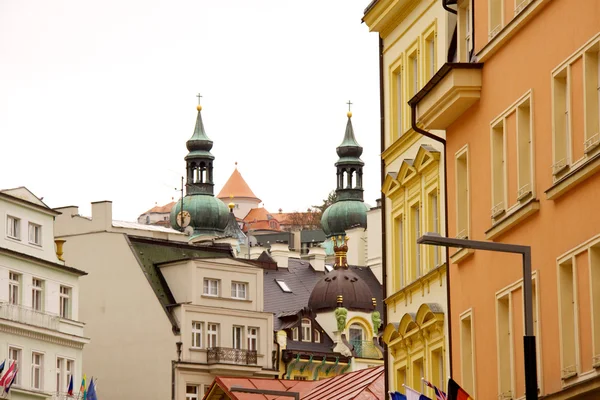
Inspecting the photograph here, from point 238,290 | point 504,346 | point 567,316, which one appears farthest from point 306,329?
point 567,316

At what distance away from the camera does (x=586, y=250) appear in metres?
24.8

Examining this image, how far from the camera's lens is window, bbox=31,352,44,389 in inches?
2992

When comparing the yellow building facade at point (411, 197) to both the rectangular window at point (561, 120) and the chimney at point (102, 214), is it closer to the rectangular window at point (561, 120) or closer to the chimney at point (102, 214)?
the rectangular window at point (561, 120)

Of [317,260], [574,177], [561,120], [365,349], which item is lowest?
[574,177]

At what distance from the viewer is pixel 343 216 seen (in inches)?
6432

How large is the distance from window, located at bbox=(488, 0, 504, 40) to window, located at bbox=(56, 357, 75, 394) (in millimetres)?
49918

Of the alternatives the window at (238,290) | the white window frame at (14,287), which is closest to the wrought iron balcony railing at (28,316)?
the white window frame at (14,287)

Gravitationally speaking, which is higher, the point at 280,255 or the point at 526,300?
the point at 280,255

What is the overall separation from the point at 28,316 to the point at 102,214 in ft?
58.7

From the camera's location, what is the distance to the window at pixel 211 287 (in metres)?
91.6

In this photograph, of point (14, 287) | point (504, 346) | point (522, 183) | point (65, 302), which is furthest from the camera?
point (65, 302)

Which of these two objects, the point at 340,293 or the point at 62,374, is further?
the point at 340,293

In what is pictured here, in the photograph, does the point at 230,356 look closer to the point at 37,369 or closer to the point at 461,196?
the point at 37,369

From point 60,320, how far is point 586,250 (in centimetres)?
5525
